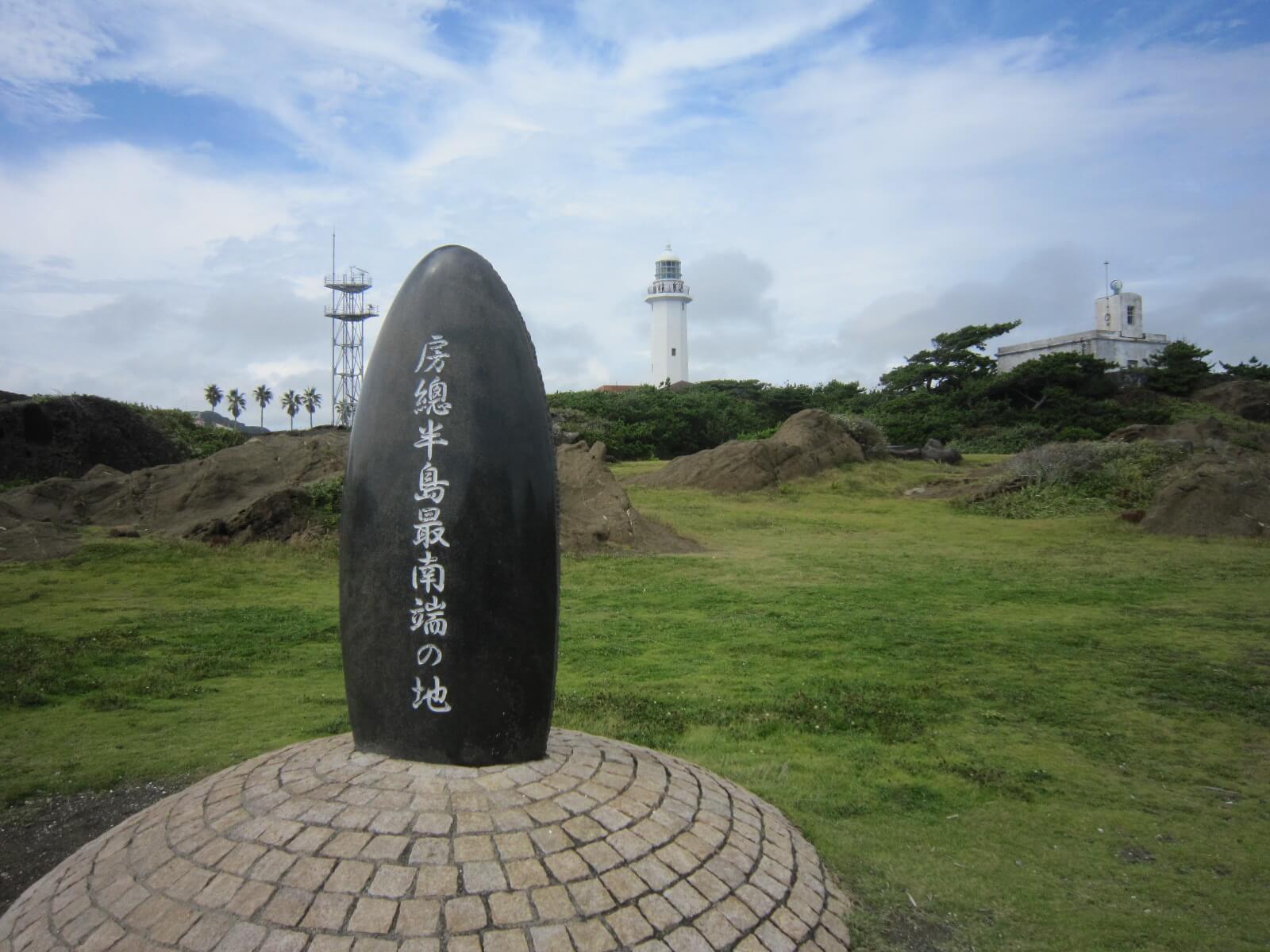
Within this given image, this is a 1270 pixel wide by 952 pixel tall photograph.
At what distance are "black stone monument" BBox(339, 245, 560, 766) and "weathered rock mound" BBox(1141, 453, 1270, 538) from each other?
1592 cm

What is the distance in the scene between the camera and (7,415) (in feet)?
61.6

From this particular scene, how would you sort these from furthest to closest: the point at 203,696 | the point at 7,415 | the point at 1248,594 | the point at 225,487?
the point at 7,415 → the point at 225,487 → the point at 1248,594 → the point at 203,696

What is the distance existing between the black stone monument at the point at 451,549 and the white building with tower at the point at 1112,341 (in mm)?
48045

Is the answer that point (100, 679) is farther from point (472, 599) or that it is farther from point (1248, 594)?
point (1248, 594)

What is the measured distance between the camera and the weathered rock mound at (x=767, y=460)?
23766 millimetres

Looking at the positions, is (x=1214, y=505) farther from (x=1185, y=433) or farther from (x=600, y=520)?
(x=1185, y=433)

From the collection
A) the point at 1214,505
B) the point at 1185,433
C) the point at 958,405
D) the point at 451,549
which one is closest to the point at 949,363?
the point at 958,405

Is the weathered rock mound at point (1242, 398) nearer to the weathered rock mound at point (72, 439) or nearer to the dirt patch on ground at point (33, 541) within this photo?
the weathered rock mound at point (72, 439)

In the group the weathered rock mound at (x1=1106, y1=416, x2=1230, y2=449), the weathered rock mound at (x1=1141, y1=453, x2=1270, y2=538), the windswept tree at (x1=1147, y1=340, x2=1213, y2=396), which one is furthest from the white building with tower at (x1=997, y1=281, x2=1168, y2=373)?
the weathered rock mound at (x1=1141, y1=453, x2=1270, y2=538)

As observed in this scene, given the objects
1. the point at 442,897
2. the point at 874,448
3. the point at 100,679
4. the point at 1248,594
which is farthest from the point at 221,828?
the point at 874,448

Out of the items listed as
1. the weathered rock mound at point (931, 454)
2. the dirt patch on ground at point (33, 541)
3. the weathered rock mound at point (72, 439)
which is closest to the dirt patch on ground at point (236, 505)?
the dirt patch on ground at point (33, 541)

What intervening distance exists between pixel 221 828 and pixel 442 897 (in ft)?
3.52

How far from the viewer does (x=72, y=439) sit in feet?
65.1

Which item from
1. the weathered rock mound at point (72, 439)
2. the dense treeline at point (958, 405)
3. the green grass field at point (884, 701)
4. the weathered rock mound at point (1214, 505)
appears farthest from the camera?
the dense treeline at point (958, 405)
